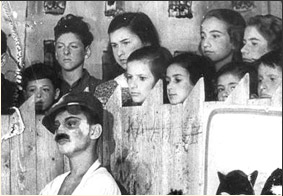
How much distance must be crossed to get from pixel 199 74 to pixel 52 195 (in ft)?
3.16

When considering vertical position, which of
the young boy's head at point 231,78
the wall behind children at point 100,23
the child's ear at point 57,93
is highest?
the wall behind children at point 100,23

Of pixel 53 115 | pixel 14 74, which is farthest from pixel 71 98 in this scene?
pixel 14 74

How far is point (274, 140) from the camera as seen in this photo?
3.02 metres

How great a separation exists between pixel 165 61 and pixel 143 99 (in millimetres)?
222

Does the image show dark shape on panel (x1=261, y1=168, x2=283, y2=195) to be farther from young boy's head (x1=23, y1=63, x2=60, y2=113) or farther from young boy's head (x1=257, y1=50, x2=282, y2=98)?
young boy's head (x1=23, y1=63, x2=60, y2=113)

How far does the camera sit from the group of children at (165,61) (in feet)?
10.0

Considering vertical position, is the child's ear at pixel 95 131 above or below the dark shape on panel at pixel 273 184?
above

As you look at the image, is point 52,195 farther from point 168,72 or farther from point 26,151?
point 168,72

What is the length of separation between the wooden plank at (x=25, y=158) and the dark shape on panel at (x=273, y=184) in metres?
1.17

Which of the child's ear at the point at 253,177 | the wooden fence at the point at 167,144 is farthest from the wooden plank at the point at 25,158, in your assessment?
the child's ear at the point at 253,177

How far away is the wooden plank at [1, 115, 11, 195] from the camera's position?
310cm

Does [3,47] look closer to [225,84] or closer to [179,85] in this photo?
[179,85]

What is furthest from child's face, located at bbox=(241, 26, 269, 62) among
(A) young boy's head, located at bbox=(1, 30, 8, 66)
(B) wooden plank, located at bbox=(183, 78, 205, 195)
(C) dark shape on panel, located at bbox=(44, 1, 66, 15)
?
(A) young boy's head, located at bbox=(1, 30, 8, 66)

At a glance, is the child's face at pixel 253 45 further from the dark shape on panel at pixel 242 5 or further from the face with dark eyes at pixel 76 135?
the face with dark eyes at pixel 76 135
